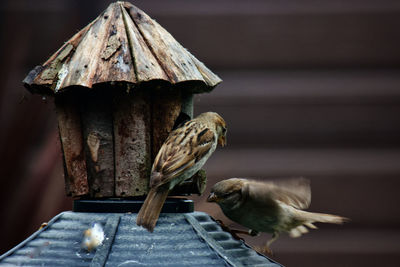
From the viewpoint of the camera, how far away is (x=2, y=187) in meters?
3.21

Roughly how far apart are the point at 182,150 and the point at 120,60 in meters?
0.31

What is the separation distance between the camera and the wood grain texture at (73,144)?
1979mm

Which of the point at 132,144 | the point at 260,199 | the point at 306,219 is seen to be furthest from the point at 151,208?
the point at 306,219

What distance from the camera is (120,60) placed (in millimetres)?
1839

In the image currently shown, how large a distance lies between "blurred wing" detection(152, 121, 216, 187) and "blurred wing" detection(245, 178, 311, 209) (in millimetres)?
247

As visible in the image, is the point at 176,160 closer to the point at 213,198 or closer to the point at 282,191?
the point at 213,198

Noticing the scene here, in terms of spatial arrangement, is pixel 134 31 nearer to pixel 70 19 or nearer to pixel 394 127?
pixel 70 19

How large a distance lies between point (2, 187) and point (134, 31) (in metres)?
1.56

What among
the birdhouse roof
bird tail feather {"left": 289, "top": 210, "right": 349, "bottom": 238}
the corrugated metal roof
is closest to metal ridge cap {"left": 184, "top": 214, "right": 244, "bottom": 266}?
the corrugated metal roof

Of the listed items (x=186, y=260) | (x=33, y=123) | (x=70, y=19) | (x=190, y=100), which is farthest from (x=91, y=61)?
(x=70, y=19)

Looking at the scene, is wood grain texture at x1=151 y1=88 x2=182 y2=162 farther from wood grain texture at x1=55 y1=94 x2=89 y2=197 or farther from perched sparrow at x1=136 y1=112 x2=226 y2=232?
wood grain texture at x1=55 y1=94 x2=89 y2=197

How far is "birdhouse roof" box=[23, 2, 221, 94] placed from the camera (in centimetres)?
182

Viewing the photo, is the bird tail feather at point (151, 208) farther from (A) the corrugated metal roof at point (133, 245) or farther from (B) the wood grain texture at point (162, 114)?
(B) the wood grain texture at point (162, 114)

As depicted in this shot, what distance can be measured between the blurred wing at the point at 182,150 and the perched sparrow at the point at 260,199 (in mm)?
164
